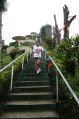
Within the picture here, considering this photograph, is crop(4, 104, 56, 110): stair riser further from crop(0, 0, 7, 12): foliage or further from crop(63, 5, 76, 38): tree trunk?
crop(0, 0, 7, 12): foliage

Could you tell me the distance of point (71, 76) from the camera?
25.1 ft

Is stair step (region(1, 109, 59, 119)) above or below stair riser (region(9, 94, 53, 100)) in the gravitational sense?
below

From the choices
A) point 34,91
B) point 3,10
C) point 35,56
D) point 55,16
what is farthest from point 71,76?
point 55,16

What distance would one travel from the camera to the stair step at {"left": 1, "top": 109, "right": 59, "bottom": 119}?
18.2 ft

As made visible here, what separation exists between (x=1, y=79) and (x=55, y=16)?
14.7 m

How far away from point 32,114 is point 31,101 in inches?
34.2

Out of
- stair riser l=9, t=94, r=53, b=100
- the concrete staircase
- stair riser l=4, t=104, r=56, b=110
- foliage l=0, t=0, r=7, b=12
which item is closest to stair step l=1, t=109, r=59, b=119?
the concrete staircase

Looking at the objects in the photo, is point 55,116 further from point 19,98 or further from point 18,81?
point 18,81

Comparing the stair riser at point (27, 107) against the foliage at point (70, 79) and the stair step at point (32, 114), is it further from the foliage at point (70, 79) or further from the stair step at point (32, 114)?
the foliage at point (70, 79)

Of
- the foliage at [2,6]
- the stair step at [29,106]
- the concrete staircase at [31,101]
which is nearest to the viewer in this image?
the concrete staircase at [31,101]

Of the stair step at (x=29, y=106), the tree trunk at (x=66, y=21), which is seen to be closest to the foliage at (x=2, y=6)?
the tree trunk at (x=66, y=21)

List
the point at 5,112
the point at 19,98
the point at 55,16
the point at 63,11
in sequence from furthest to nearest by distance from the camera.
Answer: the point at 55,16 < the point at 63,11 < the point at 19,98 < the point at 5,112

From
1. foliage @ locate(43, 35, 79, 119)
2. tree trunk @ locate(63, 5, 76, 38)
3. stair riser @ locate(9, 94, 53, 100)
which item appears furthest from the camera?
tree trunk @ locate(63, 5, 76, 38)

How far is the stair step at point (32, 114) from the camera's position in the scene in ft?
18.2
